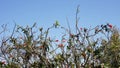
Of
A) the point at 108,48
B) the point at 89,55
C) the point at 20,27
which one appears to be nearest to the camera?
the point at 89,55

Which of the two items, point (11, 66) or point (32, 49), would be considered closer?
point (32, 49)

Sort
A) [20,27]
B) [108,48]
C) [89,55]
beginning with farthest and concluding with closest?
[20,27], [108,48], [89,55]

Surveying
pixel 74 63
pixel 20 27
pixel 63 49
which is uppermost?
pixel 20 27

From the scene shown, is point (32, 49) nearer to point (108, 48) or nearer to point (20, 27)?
point (20, 27)

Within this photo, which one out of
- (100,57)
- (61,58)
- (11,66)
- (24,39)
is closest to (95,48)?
(100,57)

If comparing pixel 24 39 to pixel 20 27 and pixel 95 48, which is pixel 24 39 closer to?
pixel 20 27

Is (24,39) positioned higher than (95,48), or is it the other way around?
(24,39)

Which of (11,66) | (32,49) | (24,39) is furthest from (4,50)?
(32,49)

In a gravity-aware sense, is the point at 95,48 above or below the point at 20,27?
below

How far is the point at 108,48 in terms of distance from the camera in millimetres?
8695

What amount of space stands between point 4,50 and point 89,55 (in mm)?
3310

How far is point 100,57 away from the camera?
8.23 meters

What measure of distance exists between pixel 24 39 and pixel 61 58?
1416 millimetres

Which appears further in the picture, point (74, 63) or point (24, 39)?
point (24, 39)
